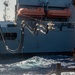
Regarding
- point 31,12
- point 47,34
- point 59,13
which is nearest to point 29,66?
point 47,34

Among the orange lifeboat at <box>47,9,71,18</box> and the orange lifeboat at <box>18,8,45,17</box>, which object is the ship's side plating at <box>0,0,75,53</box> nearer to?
the orange lifeboat at <box>47,9,71,18</box>

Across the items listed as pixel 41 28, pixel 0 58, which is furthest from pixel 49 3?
pixel 41 28

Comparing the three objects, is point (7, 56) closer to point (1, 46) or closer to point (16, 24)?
point (1, 46)

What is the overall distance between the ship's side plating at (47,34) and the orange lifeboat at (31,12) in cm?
50

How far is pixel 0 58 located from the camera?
27.4m

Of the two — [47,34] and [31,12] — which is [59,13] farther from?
[31,12]

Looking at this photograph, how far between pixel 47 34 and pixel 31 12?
3.29 m

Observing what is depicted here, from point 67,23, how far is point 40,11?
4.08 meters

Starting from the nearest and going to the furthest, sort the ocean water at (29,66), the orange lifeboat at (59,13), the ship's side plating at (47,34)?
the ocean water at (29,66), the ship's side plating at (47,34), the orange lifeboat at (59,13)

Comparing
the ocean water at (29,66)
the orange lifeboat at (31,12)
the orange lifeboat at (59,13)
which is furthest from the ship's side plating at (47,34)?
the ocean water at (29,66)

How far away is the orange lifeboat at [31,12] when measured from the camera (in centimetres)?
2905

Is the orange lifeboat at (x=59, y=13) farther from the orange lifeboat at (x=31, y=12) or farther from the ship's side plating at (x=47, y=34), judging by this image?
the orange lifeboat at (x=31, y=12)

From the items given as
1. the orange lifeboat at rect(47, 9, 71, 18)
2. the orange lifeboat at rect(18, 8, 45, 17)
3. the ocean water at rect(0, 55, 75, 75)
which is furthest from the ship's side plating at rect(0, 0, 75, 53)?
the ocean water at rect(0, 55, 75, 75)

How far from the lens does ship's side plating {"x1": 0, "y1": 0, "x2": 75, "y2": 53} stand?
29.2 metres
